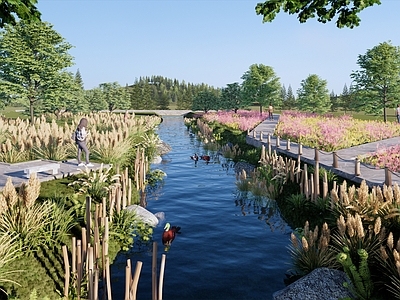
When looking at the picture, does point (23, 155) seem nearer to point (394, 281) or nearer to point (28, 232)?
point (28, 232)

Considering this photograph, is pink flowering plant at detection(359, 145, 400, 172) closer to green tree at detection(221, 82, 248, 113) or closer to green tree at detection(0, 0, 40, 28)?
green tree at detection(0, 0, 40, 28)

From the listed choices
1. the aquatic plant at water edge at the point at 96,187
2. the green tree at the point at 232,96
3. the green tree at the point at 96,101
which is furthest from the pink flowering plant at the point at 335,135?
the green tree at the point at 96,101

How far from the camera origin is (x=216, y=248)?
941cm

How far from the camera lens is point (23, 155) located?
14055mm

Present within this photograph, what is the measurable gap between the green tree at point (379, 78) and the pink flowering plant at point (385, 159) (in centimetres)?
2657

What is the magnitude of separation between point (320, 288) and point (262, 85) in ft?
180

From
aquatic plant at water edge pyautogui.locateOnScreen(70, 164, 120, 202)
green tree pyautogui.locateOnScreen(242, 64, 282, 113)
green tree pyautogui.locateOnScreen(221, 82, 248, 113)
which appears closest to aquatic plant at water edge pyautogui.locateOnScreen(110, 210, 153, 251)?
aquatic plant at water edge pyautogui.locateOnScreen(70, 164, 120, 202)

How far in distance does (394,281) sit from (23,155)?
13.0m

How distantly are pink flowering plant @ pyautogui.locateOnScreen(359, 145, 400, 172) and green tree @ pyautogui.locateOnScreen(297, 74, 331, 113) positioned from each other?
42.1m

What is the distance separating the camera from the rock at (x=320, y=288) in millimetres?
6234

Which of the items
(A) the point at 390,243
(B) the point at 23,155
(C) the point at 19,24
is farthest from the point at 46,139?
(C) the point at 19,24

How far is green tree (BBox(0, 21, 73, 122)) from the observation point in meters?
27.3

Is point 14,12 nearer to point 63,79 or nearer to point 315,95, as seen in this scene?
point 63,79

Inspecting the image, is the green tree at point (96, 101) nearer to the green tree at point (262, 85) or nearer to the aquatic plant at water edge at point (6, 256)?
the green tree at point (262, 85)
